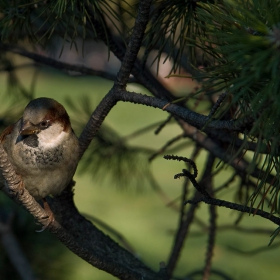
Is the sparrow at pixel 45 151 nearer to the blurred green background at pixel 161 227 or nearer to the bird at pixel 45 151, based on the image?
the bird at pixel 45 151

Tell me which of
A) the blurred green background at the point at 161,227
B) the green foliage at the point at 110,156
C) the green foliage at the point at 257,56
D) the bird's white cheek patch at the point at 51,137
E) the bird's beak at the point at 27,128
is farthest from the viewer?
the blurred green background at the point at 161,227

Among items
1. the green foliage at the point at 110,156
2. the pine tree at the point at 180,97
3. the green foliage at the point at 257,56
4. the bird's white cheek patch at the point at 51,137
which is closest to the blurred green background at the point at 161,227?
the green foliage at the point at 110,156

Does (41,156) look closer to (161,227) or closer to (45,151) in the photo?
(45,151)

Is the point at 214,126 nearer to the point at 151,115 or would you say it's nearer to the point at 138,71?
the point at 138,71

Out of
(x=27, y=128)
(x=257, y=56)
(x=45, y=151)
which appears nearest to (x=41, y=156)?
(x=45, y=151)

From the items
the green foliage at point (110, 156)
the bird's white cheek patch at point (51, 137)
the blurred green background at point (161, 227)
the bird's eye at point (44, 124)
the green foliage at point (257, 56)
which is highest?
the green foliage at point (257, 56)

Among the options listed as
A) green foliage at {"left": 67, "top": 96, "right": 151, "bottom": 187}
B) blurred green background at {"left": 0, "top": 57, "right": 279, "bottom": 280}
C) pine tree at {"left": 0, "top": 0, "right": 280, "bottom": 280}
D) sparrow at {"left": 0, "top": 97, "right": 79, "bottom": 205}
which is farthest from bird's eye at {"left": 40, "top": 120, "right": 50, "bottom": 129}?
blurred green background at {"left": 0, "top": 57, "right": 279, "bottom": 280}

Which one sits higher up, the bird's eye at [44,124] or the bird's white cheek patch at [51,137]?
the bird's eye at [44,124]

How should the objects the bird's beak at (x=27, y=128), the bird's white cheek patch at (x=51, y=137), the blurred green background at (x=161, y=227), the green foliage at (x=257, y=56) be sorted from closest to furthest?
the green foliage at (x=257, y=56) < the bird's beak at (x=27, y=128) < the bird's white cheek patch at (x=51, y=137) < the blurred green background at (x=161, y=227)

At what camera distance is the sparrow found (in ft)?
6.27

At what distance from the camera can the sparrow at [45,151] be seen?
75.3 inches

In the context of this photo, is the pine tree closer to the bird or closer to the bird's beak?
the bird

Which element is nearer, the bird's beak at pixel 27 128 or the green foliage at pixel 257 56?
the green foliage at pixel 257 56

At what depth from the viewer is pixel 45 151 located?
1963mm
